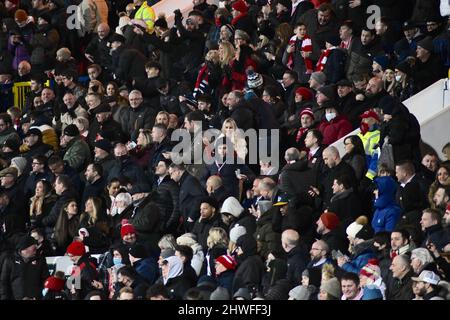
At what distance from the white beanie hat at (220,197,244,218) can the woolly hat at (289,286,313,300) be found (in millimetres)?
2408

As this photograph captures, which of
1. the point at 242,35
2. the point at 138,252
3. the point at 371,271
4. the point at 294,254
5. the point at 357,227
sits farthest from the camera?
the point at 242,35

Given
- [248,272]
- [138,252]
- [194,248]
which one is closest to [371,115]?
[194,248]

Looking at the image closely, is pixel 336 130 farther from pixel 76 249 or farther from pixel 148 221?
pixel 76 249

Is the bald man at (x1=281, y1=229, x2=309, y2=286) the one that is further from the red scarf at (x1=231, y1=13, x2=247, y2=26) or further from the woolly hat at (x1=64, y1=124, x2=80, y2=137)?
the red scarf at (x1=231, y1=13, x2=247, y2=26)

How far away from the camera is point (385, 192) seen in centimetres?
2041

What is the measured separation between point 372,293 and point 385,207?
2348mm

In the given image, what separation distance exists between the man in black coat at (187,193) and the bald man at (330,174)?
1421 millimetres

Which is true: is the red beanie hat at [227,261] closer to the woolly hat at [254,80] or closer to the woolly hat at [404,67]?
the woolly hat at [404,67]

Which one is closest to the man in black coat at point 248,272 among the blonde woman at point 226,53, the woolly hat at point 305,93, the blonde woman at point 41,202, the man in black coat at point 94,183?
the man in black coat at point 94,183

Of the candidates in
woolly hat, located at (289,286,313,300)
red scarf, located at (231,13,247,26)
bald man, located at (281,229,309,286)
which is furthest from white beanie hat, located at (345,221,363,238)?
red scarf, located at (231,13,247,26)

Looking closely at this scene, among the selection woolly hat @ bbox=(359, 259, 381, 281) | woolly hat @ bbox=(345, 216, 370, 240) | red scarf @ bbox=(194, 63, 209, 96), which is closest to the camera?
woolly hat @ bbox=(359, 259, 381, 281)

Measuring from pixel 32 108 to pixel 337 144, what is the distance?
22.9 ft

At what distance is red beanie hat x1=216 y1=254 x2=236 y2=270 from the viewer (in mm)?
19922

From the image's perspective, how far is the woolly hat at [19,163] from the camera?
24922 millimetres
